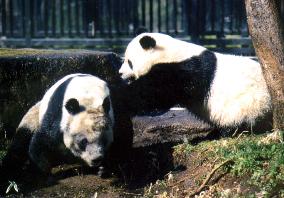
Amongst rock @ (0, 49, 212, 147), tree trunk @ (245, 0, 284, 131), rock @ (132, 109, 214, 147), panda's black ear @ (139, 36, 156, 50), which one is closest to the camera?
tree trunk @ (245, 0, 284, 131)

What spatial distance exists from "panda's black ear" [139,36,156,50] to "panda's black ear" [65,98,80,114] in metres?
1.46

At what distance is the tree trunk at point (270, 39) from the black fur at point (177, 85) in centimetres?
124

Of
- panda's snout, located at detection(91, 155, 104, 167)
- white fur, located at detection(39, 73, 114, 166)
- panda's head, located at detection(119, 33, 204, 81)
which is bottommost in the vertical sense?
panda's snout, located at detection(91, 155, 104, 167)

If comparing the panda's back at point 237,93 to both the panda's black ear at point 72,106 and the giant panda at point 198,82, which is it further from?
the panda's black ear at point 72,106

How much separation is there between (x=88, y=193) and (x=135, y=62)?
2018 millimetres

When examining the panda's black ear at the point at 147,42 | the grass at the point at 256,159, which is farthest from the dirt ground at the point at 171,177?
A: the panda's black ear at the point at 147,42

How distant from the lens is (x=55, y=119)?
6.44m

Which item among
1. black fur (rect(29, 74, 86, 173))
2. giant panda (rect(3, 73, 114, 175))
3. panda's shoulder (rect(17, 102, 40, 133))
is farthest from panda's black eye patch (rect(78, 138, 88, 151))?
panda's shoulder (rect(17, 102, 40, 133))

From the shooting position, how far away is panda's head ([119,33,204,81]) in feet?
23.8

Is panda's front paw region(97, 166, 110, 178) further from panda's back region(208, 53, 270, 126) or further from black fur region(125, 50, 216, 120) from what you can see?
panda's back region(208, 53, 270, 126)

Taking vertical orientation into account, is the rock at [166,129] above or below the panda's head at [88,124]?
below

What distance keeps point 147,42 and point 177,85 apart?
0.60 metres

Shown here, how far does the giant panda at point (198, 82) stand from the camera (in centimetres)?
692

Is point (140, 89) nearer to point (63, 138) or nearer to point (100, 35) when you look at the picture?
point (63, 138)
